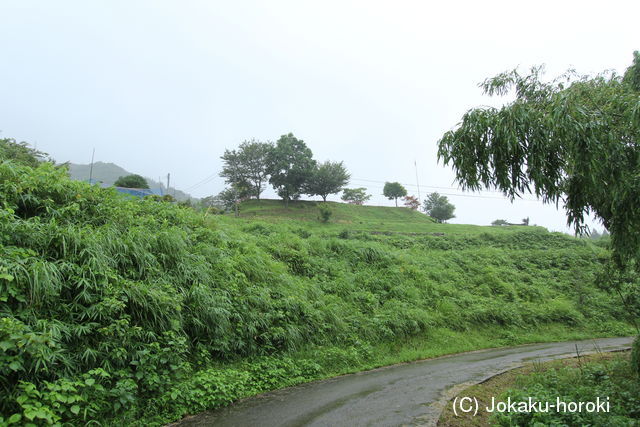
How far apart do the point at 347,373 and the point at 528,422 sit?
4.18 meters

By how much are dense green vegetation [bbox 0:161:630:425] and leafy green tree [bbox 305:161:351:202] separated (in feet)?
90.8

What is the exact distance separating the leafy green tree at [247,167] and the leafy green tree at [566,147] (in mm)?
40045

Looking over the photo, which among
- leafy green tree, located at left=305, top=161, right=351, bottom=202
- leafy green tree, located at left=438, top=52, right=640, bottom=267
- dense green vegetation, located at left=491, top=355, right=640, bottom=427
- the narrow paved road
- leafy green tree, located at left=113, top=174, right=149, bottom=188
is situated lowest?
the narrow paved road

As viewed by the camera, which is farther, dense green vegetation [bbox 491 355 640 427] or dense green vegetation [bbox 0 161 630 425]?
dense green vegetation [bbox 0 161 630 425]

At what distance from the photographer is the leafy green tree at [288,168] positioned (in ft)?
136

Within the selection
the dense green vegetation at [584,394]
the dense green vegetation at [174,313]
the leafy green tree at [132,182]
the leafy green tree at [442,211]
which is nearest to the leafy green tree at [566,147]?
the dense green vegetation at [584,394]

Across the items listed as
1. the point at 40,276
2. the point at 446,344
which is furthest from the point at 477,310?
the point at 40,276

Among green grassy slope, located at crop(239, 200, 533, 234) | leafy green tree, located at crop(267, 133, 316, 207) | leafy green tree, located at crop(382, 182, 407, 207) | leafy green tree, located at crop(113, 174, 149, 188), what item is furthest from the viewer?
leafy green tree, located at crop(382, 182, 407, 207)

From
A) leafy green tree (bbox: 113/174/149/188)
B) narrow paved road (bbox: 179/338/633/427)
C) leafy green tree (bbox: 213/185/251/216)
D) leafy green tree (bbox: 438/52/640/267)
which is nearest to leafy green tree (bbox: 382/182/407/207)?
leafy green tree (bbox: 213/185/251/216)

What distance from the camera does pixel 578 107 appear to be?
4.43m

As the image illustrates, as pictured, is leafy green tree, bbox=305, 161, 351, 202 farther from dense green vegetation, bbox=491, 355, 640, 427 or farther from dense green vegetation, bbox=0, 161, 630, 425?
dense green vegetation, bbox=491, 355, 640, 427

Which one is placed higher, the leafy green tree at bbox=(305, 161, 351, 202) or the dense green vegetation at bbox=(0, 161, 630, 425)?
the leafy green tree at bbox=(305, 161, 351, 202)

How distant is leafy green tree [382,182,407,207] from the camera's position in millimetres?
54781

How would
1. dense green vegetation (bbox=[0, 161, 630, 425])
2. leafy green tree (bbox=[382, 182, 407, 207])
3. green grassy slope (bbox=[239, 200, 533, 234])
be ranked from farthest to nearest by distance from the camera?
leafy green tree (bbox=[382, 182, 407, 207]) → green grassy slope (bbox=[239, 200, 533, 234]) → dense green vegetation (bbox=[0, 161, 630, 425])
